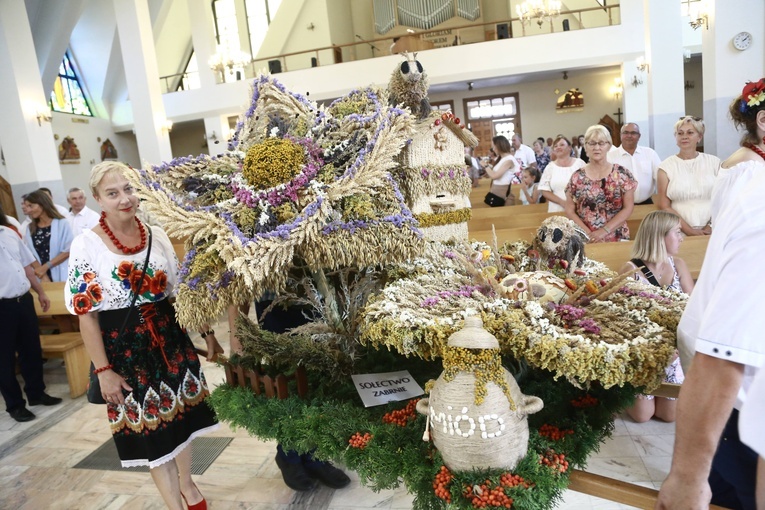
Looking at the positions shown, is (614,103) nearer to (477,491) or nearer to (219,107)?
(219,107)

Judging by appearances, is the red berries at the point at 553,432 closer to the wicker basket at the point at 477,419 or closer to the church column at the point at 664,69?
the wicker basket at the point at 477,419

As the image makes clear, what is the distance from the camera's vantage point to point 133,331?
2057 millimetres

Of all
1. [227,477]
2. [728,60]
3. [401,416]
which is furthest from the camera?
[728,60]

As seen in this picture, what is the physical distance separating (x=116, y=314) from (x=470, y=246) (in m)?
1.37

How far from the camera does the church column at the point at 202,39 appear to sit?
13.0m

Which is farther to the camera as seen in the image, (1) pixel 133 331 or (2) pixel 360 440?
(1) pixel 133 331

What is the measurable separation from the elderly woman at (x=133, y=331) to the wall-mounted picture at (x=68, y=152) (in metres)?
12.9

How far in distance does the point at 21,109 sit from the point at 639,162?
8.93 m

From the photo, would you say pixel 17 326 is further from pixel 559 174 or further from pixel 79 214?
pixel 559 174

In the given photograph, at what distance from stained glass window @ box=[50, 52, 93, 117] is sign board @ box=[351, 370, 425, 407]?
47.0ft

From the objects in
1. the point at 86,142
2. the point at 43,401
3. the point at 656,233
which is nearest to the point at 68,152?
the point at 86,142

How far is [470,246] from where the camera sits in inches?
78.3

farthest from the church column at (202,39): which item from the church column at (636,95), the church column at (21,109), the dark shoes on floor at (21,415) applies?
the dark shoes on floor at (21,415)

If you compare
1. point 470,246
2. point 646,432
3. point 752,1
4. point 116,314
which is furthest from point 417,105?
point 752,1
